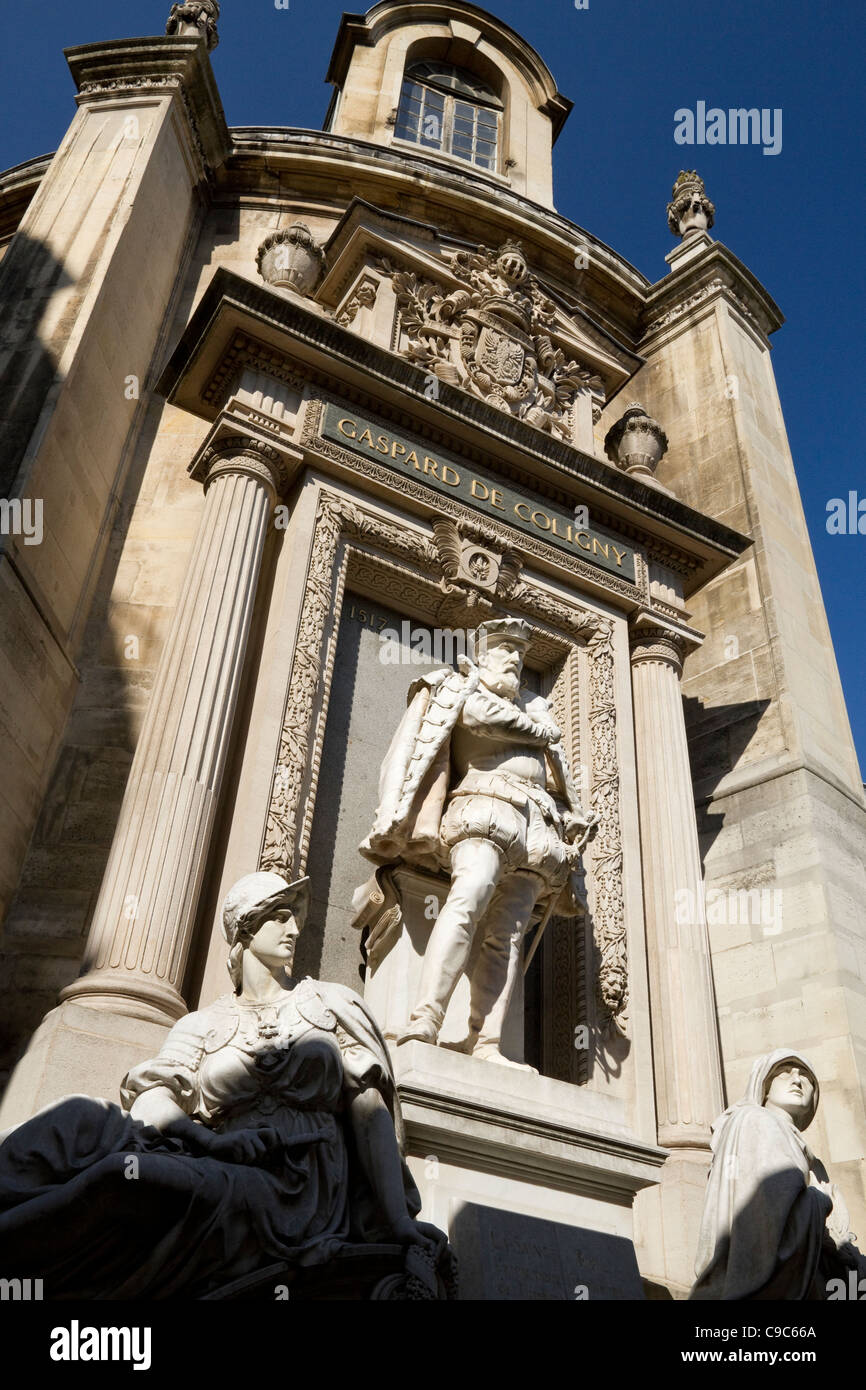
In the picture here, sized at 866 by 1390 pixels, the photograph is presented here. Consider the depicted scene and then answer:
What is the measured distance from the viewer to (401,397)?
39.4ft

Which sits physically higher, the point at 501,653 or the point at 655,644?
the point at 655,644

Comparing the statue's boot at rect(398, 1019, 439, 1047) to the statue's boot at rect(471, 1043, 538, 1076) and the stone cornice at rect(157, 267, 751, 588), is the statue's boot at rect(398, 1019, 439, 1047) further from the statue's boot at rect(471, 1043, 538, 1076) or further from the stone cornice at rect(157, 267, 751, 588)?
the stone cornice at rect(157, 267, 751, 588)

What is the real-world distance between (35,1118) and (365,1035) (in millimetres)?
1706

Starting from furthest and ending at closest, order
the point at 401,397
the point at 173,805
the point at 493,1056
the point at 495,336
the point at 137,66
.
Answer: the point at 495,336
the point at 137,66
the point at 401,397
the point at 173,805
the point at 493,1056

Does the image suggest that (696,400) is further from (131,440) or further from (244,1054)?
(244,1054)

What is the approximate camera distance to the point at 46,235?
40.6ft

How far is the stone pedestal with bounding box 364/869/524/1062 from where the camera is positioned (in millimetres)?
8609

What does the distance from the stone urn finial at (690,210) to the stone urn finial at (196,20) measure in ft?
26.6

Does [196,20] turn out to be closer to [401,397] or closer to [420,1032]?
[401,397]

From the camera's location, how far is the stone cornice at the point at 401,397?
1139 centimetres

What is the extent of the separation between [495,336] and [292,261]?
2945 millimetres

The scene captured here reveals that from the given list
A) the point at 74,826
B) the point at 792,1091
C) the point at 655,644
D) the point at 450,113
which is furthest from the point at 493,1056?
the point at 450,113

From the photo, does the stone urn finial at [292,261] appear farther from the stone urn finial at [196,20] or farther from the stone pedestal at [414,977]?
the stone pedestal at [414,977]
